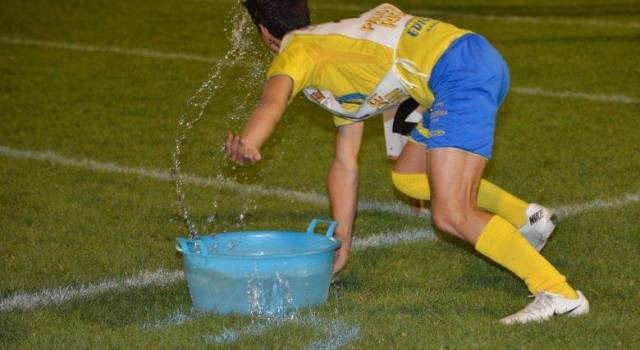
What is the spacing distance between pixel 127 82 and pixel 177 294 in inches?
214

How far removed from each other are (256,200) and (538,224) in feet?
5.80

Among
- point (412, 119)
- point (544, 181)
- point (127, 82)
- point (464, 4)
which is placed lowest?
point (464, 4)

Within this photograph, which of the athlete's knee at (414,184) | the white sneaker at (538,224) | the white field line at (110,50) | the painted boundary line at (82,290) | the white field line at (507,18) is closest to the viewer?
the painted boundary line at (82,290)

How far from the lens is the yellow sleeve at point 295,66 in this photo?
401 cm

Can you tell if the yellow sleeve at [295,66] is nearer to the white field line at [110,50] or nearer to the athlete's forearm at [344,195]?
the athlete's forearm at [344,195]

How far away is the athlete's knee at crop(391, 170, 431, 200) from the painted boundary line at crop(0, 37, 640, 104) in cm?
401

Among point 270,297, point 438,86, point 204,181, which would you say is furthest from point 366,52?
point 204,181

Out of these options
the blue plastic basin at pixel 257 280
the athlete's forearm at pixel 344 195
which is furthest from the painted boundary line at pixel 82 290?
the athlete's forearm at pixel 344 195

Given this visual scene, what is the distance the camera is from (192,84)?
959cm

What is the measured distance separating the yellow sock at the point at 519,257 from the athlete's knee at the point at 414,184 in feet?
2.27

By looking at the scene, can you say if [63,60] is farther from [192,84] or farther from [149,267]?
[149,267]

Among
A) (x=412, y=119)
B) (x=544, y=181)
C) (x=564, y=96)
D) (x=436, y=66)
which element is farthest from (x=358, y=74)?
(x=564, y=96)

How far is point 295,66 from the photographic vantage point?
13.2 ft

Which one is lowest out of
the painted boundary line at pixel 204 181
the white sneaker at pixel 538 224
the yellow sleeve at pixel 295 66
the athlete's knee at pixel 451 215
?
the painted boundary line at pixel 204 181
